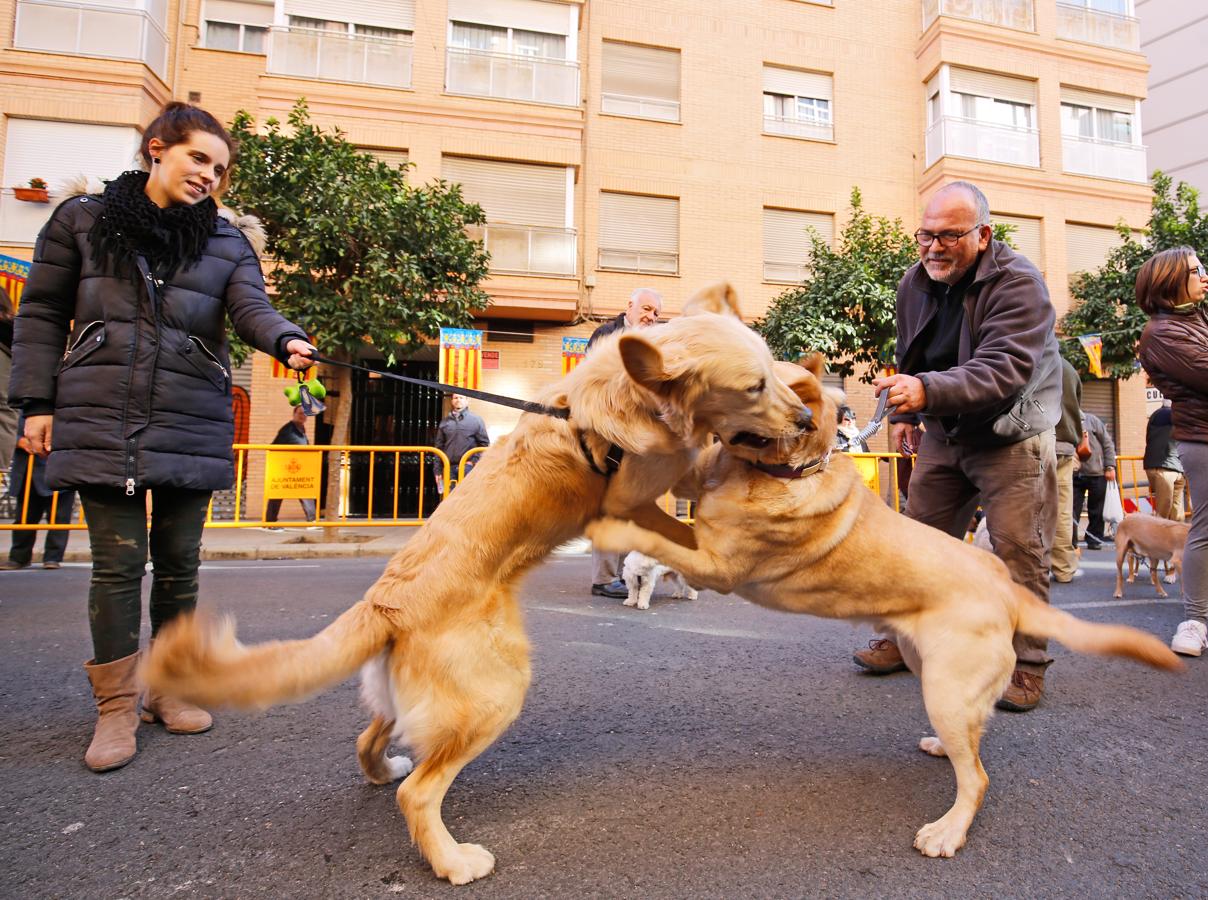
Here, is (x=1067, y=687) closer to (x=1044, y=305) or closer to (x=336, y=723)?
(x=1044, y=305)

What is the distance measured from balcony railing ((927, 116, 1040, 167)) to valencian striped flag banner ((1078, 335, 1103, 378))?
5303 mm

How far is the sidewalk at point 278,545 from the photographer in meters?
8.05

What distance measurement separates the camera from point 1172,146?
2453 centimetres

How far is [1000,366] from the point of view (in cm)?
274

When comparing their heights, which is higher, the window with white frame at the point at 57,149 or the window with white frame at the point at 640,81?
the window with white frame at the point at 640,81

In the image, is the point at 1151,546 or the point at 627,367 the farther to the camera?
the point at 1151,546

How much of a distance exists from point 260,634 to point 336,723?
1.70 m

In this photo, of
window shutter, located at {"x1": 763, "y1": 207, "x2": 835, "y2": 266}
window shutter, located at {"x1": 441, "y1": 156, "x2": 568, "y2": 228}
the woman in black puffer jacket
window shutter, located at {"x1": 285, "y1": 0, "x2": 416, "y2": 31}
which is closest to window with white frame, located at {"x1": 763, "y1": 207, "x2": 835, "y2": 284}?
window shutter, located at {"x1": 763, "y1": 207, "x2": 835, "y2": 266}

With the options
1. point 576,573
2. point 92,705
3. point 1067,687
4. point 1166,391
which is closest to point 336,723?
point 92,705

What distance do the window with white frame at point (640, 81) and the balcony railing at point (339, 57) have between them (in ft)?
15.3

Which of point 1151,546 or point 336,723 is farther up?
point 1151,546

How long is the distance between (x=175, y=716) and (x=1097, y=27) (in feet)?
82.6

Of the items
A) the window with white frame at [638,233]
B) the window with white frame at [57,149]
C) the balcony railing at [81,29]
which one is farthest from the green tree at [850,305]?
the balcony railing at [81,29]

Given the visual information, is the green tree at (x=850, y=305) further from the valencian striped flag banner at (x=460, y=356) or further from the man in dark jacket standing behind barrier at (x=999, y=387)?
the man in dark jacket standing behind barrier at (x=999, y=387)
